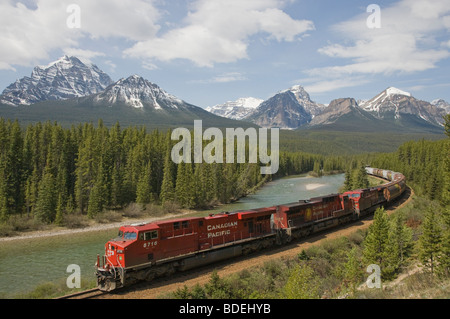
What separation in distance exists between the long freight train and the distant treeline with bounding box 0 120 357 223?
137 ft

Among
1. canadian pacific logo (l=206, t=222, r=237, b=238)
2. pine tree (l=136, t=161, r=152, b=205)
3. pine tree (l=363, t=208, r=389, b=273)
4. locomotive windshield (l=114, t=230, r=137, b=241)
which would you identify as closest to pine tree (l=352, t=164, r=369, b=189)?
pine tree (l=136, t=161, r=152, b=205)

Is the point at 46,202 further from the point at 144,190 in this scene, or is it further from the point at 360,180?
the point at 360,180

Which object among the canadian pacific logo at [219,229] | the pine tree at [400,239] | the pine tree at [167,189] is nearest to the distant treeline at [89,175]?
the pine tree at [167,189]

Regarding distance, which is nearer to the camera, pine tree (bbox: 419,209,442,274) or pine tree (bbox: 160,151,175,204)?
pine tree (bbox: 419,209,442,274)

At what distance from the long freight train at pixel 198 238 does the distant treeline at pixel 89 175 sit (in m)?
41.8

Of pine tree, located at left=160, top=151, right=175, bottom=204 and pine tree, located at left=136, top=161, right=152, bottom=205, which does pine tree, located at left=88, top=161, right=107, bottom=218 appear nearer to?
pine tree, located at left=136, top=161, right=152, bottom=205

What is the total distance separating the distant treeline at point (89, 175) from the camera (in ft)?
195

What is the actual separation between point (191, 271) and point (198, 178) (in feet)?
177

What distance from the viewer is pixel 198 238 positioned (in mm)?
24750

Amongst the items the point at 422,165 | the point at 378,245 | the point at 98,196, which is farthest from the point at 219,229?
the point at 422,165

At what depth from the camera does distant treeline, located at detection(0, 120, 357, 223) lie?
59.6m

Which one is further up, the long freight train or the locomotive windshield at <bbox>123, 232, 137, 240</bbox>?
the locomotive windshield at <bbox>123, 232, 137, 240</bbox>

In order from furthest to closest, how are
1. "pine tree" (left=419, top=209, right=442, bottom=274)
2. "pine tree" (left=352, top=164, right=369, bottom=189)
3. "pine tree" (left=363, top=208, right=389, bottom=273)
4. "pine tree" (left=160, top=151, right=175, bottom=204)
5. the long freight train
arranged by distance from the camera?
"pine tree" (left=352, top=164, right=369, bottom=189) → "pine tree" (left=160, top=151, right=175, bottom=204) → "pine tree" (left=363, top=208, right=389, bottom=273) → "pine tree" (left=419, top=209, right=442, bottom=274) → the long freight train

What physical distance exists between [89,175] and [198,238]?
5151 centimetres
